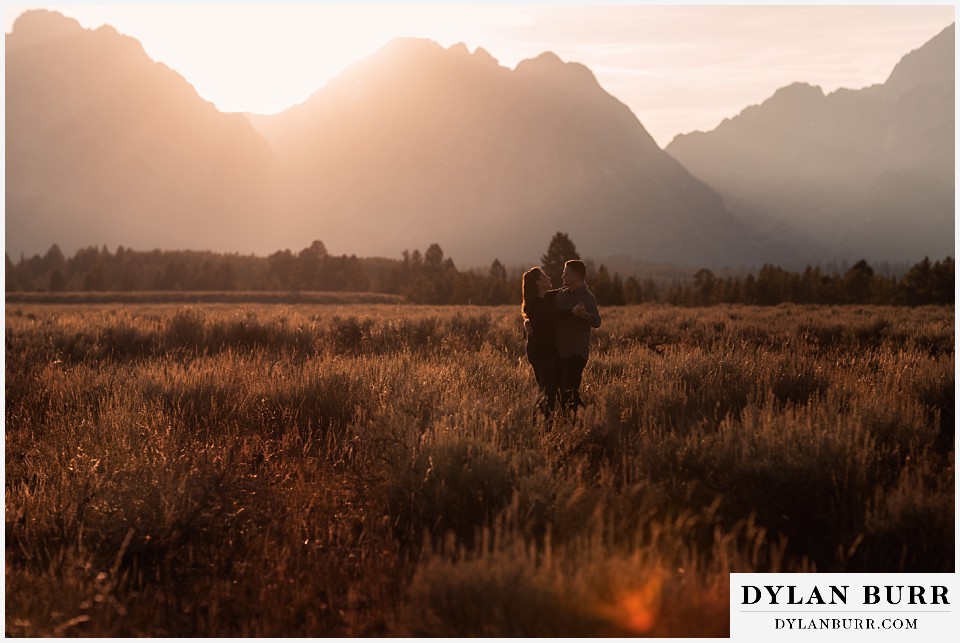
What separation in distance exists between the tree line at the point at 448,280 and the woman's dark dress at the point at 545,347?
2731 cm

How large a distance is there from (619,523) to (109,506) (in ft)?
11.8

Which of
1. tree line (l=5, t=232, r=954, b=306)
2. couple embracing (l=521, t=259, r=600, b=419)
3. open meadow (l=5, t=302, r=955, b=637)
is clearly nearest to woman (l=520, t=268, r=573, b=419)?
couple embracing (l=521, t=259, r=600, b=419)

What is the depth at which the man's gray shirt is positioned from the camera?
24.2 feet

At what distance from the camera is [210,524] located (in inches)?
204

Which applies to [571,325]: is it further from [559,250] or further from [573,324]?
[559,250]

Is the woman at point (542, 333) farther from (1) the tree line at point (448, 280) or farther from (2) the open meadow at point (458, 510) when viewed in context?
(1) the tree line at point (448, 280)

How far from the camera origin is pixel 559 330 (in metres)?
7.49

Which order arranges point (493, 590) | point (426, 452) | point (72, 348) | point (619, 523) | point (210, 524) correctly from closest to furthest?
point (493, 590)
point (619, 523)
point (210, 524)
point (426, 452)
point (72, 348)

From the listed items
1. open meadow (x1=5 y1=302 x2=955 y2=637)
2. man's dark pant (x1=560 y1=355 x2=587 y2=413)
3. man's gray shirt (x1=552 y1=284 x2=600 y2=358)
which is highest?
man's gray shirt (x1=552 y1=284 x2=600 y2=358)

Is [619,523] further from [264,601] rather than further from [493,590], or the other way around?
[264,601]

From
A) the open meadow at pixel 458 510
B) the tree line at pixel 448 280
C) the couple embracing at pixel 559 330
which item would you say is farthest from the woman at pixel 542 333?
the tree line at pixel 448 280

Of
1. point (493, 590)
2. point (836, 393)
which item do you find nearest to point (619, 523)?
point (493, 590)

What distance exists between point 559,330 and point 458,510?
2780 mm

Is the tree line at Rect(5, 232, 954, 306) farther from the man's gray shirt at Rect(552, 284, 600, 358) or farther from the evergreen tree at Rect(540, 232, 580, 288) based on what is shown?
the man's gray shirt at Rect(552, 284, 600, 358)
